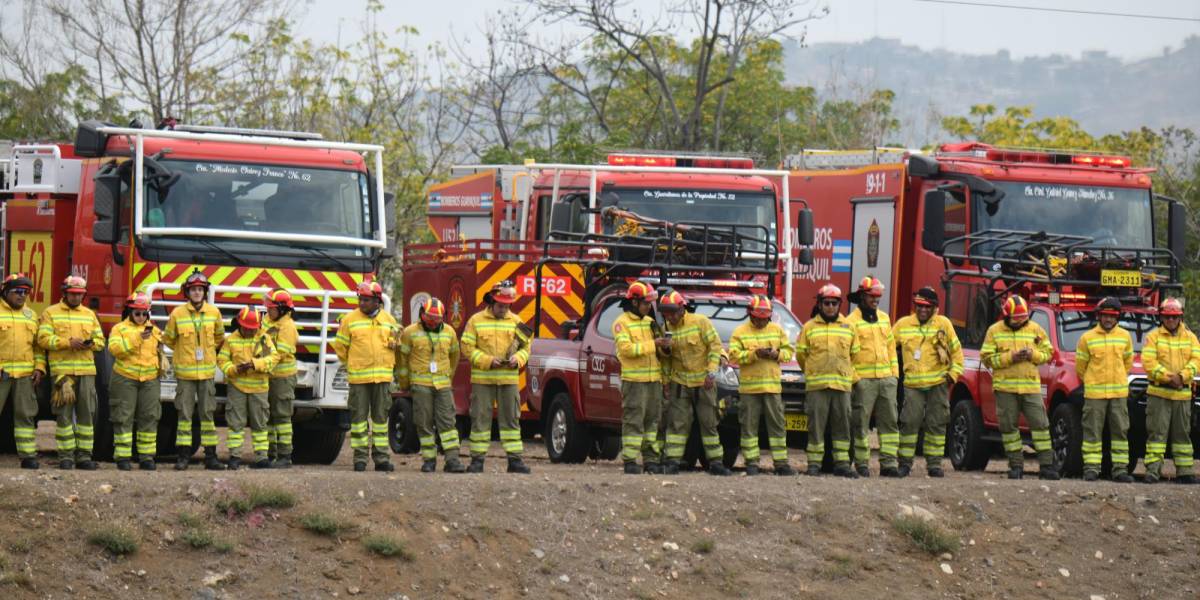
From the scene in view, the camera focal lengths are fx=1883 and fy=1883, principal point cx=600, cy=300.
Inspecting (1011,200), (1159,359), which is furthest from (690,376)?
(1011,200)

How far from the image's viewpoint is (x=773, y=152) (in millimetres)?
46469

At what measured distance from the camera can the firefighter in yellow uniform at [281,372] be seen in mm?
15648

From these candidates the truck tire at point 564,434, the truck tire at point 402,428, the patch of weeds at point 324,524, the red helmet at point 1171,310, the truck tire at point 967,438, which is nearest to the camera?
the patch of weeds at point 324,524

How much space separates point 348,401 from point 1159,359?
23.2 ft

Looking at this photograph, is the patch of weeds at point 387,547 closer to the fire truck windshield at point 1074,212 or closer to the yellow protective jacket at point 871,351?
the yellow protective jacket at point 871,351

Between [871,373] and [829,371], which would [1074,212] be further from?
[829,371]

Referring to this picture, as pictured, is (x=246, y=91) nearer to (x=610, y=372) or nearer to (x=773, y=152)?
(x=773, y=152)

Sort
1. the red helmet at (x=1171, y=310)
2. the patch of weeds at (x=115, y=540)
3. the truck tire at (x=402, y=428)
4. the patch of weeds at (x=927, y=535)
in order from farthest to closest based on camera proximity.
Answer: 1. the truck tire at (x=402, y=428)
2. the red helmet at (x=1171, y=310)
3. the patch of weeds at (x=927, y=535)
4. the patch of weeds at (x=115, y=540)

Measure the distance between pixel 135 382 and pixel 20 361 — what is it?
91cm

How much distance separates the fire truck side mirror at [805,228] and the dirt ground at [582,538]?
239 inches

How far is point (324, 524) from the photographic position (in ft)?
41.4

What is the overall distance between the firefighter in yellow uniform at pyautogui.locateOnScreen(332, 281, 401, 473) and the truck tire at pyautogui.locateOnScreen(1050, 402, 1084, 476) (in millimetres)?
6072

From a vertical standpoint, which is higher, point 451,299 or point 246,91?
point 246,91

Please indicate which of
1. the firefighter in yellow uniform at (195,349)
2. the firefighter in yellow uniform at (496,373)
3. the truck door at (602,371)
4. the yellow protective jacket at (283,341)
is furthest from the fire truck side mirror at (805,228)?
the firefighter in yellow uniform at (195,349)
